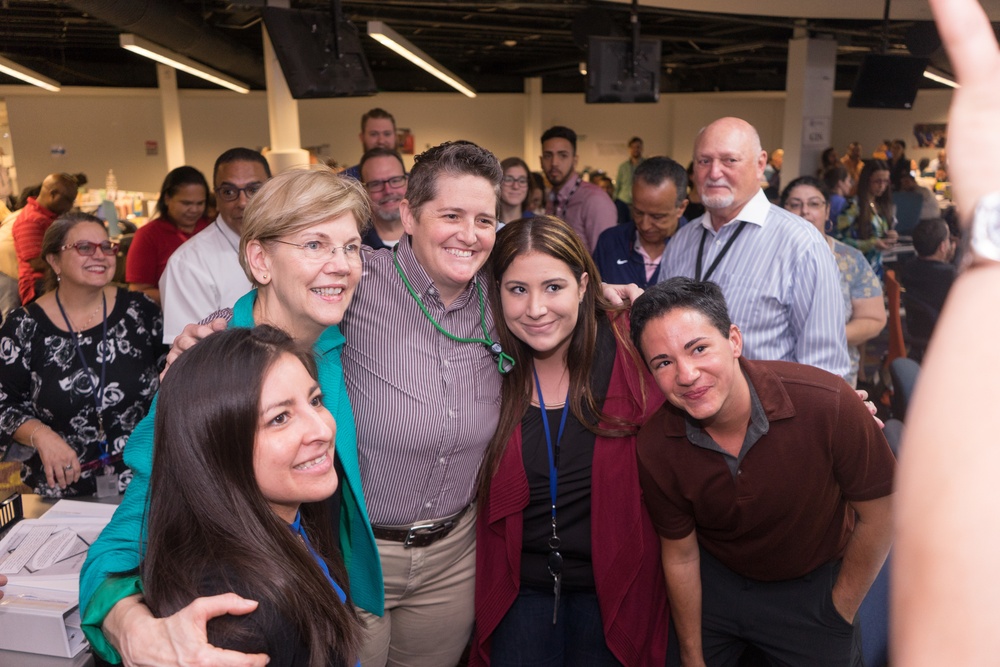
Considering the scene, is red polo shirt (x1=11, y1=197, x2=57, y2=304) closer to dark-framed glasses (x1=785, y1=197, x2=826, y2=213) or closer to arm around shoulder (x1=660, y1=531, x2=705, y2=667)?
arm around shoulder (x1=660, y1=531, x2=705, y2=667)

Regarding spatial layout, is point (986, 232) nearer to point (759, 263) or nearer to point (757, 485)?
point (757, 485)

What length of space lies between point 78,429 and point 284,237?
1.39 metres

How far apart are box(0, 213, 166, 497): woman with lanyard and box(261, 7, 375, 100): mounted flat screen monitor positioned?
305 cm

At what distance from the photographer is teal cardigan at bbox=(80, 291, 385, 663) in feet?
4.66

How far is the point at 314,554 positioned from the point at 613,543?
2.77 ft

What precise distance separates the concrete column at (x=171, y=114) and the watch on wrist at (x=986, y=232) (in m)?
14.7

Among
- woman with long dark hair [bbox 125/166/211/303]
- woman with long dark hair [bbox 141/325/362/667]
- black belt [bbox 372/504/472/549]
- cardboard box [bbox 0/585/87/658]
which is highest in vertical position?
woman with long dark hair [bbox 125/166/211/303]

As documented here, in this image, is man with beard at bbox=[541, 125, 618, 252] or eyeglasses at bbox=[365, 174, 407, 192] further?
man with beard at bbox=[541, 125, 618, 252]

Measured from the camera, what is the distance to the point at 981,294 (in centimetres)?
36

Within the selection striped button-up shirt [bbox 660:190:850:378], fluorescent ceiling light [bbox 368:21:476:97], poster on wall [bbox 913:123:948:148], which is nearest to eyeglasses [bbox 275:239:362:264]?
striped button-up shirt [bbox 660:190:850:378]

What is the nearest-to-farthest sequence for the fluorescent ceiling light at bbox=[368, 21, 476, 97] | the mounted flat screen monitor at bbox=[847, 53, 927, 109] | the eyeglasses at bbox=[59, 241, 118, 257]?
the eyeglasses at bbox=[59, 241, 118, 257]
the fluorescent ceiling light at bbox=[368, 21, 476, 97]
the mounted flat screen monitor at bbox=[847, 53, 927, 109]

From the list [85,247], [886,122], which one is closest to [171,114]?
[85,247]

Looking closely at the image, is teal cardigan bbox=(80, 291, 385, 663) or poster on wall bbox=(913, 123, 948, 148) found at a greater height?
poster on wall bbox=(913, 123, 948, 148)

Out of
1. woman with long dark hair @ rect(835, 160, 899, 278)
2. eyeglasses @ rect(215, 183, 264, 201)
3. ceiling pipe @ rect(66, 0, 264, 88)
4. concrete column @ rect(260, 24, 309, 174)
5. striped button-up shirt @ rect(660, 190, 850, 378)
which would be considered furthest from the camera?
concrete column @ rect(260, 24, 309, 174)
